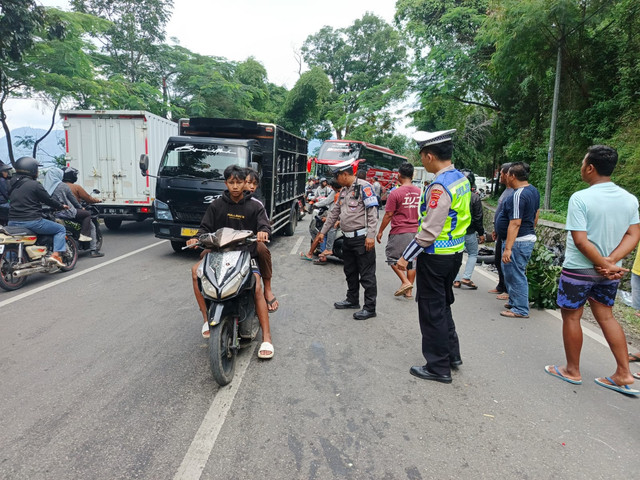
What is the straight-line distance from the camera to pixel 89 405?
302 centimetres

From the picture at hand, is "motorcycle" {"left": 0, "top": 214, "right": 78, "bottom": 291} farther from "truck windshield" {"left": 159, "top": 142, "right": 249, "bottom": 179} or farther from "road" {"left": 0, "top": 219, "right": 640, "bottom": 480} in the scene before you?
"truck windshield" {"left": 159, "top": 142, "right": 249, "bottom": 179}

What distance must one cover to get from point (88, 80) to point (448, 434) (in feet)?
49.5

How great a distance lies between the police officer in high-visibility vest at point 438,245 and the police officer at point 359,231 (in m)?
1.45

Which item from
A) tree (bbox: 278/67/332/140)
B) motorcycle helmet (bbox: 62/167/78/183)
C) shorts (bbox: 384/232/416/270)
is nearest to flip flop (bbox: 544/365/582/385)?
shorts (bbox: 384/232/416/270)

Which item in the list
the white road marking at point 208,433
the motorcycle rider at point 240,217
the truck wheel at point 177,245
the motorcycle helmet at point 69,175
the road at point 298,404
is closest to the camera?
the white road marking at point 208,433

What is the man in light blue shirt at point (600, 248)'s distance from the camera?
3.34m

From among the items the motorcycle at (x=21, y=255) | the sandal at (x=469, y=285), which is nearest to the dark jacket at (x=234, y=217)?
the motorcycle at (x=21, y=255)

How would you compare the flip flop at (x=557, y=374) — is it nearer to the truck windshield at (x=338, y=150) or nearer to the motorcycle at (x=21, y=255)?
the motorcycle at (x=21, y=255)

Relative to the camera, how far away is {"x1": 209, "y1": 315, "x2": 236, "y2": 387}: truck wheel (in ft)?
10.5

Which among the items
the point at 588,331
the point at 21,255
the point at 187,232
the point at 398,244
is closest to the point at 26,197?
the point at 21,255

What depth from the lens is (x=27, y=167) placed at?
6.23 metres

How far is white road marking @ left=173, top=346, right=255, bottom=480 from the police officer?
201 centimetres

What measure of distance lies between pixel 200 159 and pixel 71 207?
96.5 inches

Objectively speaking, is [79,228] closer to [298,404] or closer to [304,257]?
[304,257]
